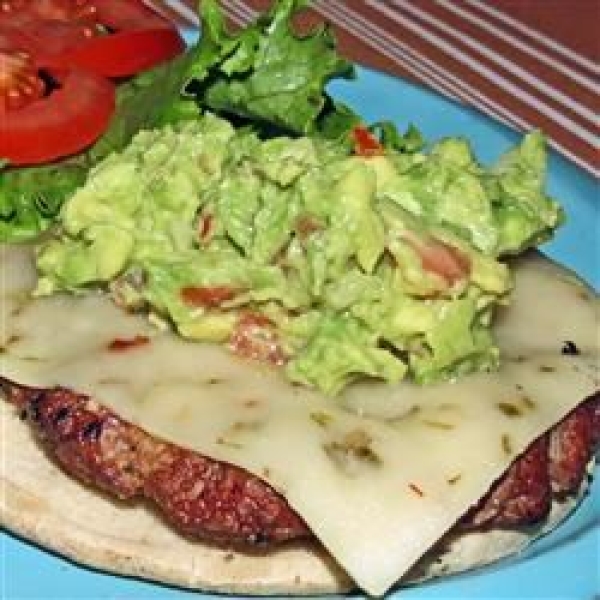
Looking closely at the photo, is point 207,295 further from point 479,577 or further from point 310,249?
point 479,577

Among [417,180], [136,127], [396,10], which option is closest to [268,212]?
[417,180]

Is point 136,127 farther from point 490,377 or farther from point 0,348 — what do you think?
point 490,377

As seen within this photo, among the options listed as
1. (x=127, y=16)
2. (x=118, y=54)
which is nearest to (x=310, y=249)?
(x=118, y=54)

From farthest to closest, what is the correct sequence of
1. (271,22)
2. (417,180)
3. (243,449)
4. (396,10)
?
(396,10) < (271,22) < (417,180) < (243,449)

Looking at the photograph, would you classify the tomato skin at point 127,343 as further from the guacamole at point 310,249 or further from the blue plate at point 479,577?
the blue plate at point 479,577

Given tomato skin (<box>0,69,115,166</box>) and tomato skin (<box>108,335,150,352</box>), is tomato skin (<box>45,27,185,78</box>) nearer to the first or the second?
tomato skin (<box>0,69,115,166</box>)

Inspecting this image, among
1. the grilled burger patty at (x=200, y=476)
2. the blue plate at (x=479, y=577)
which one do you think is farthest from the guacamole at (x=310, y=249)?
the blue plate at (x=479, y=577)
